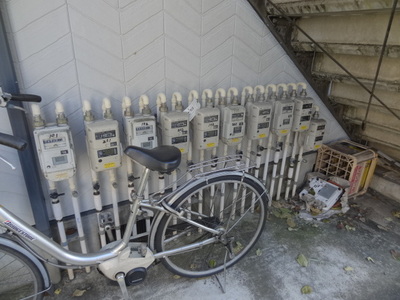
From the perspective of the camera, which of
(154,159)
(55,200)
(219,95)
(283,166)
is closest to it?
(154,159)

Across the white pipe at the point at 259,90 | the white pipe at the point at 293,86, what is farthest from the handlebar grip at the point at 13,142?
the white pipe at the point at 293,86

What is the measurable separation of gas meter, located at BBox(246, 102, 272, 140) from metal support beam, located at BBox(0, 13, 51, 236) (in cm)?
159

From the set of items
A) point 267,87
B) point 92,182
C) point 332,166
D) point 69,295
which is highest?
point 267,87

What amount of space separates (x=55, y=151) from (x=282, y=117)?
177 cm

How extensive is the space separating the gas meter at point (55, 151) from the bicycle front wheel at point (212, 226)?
0.67 m

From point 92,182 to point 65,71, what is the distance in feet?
2.43

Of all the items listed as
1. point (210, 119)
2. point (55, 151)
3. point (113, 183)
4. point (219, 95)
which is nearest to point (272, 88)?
point (219, 95)

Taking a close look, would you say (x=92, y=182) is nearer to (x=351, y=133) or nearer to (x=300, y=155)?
(x=300, y=155)

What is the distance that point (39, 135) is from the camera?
5.24 ft

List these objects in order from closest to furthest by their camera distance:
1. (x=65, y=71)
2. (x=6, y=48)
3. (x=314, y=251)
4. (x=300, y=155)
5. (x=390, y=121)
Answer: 1. (x=6, y=48)
2. (x=65, y=71)
3. (x=314, y=251)
4. (x=390, y=121)
5. (x=300, y=155)

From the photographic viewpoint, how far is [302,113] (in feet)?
8.42

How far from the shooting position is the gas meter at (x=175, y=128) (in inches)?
76.9

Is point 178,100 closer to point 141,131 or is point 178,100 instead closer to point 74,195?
point 141,131

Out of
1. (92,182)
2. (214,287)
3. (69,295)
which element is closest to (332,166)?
(214,287)
